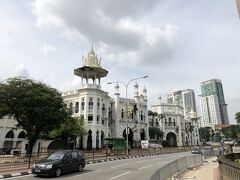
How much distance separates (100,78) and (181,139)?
42.9 metres

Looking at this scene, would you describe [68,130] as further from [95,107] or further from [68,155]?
[68,155]

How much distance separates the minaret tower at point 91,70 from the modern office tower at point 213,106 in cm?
11627

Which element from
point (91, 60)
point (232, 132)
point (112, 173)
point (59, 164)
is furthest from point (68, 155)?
point (232, 132)

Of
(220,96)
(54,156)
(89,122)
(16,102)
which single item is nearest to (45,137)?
(89,122)

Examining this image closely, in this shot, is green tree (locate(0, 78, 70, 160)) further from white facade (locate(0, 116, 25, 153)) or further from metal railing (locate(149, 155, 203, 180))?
metal railing (locate(149, 155, 203, 180))

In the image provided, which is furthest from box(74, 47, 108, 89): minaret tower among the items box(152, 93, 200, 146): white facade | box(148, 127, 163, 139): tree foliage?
box(152, 93, 200, 146): white facade

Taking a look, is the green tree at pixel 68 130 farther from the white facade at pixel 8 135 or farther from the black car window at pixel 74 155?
the black car window at pixel 74 155

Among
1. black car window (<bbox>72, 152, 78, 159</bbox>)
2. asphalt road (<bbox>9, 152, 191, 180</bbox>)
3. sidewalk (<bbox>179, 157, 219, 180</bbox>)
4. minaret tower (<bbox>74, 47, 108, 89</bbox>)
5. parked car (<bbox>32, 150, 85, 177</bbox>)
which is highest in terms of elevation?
minaret tower (<bbox>74, 47, 108, 89</bbox>)

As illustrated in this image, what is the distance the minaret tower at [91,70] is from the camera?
168 ft

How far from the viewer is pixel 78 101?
52.8 metres

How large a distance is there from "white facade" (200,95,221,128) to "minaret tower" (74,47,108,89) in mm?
117982

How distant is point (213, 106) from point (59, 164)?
15380 cm

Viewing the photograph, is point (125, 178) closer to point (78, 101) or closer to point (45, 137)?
point (45, 137)

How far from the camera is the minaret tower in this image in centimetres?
5112
